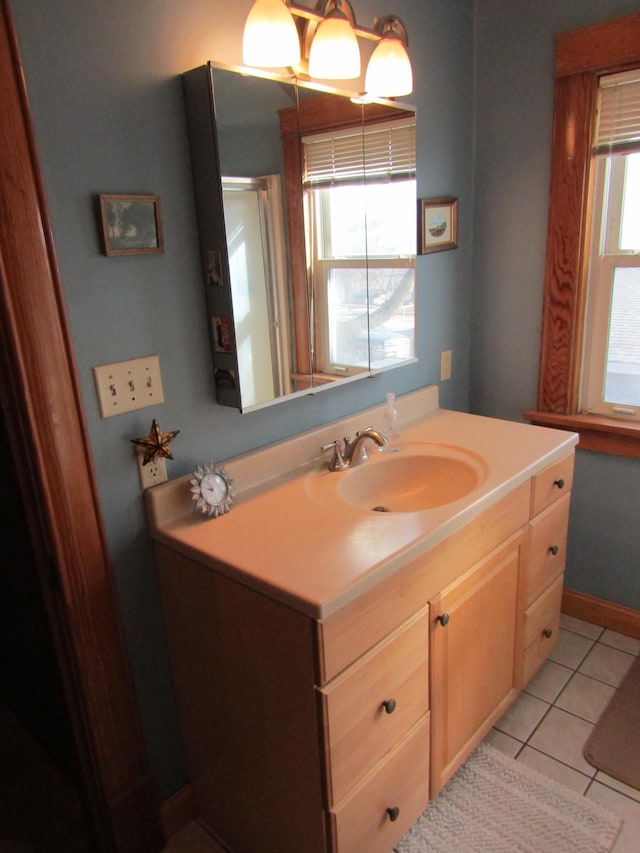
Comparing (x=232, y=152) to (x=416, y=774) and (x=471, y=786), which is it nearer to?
(x=416, y=774)

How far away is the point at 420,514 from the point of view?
1.35 m

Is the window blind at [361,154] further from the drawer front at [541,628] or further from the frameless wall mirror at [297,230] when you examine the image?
the drawer front at [541,628]

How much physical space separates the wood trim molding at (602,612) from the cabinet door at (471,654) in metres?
0.63

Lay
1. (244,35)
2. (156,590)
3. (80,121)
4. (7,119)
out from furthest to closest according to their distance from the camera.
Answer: (156,590)
(244,35)
(80,121)
(7,119)

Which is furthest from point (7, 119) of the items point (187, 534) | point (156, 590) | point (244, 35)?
point (156, 590)

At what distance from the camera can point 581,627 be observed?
224cm

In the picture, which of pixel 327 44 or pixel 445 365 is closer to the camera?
pixel 327 44

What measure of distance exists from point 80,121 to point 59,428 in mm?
566

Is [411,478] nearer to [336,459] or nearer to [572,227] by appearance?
[336,459]

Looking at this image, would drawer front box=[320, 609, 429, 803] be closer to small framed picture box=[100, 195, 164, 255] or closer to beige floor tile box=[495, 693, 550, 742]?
beige floor tile box=[495, 693, 550, 742]

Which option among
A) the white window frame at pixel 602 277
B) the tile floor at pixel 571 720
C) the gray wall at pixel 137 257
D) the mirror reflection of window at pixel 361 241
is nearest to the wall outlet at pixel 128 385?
the gray wall at pixel 137 257

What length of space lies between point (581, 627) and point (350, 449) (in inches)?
48.7

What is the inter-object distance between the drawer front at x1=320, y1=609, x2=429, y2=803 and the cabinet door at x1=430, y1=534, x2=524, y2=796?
6 centimetres

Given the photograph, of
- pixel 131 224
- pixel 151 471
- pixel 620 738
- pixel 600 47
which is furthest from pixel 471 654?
pixel 600 47
